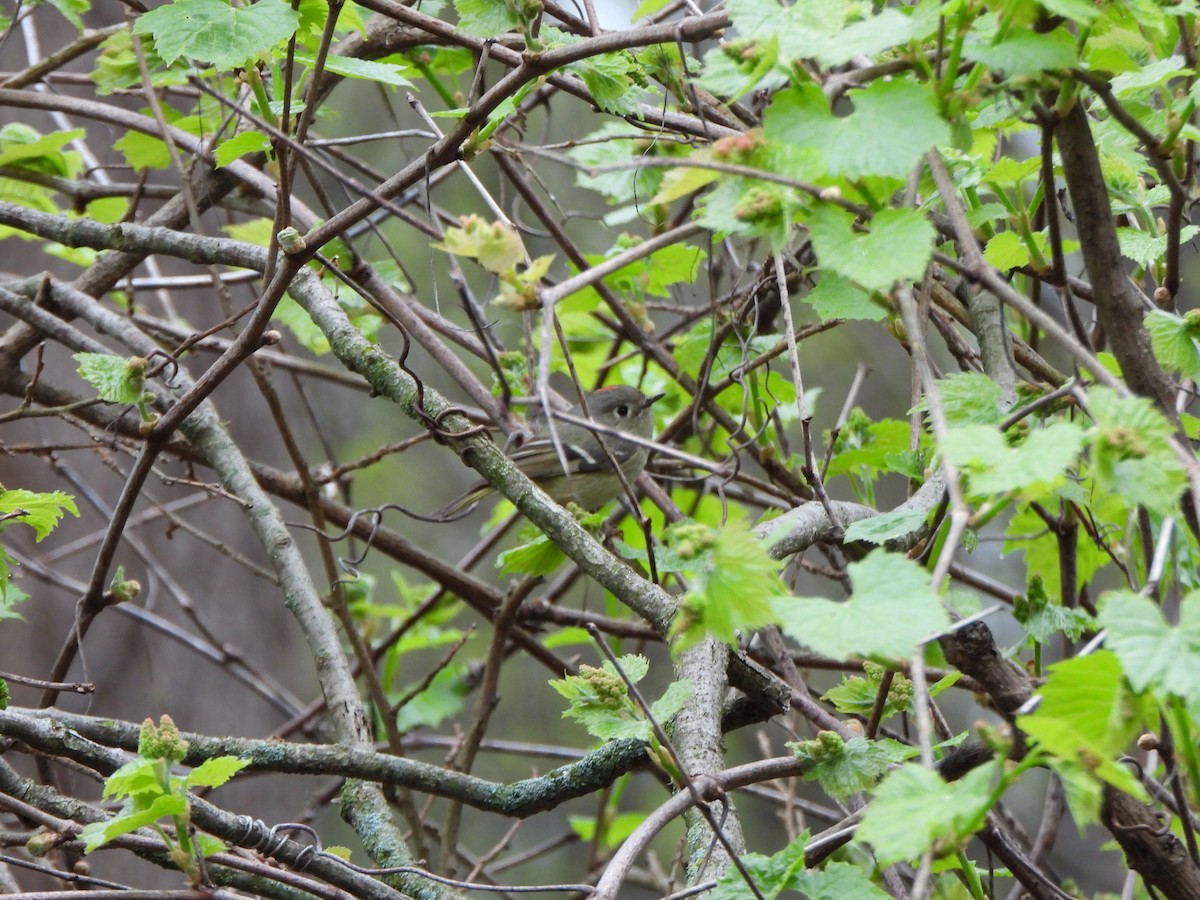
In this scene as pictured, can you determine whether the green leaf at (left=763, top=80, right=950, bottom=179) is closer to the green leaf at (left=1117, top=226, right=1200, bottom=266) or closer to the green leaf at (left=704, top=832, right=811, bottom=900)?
the green leaf at (left=704, top=832, right=811, bottom=900)

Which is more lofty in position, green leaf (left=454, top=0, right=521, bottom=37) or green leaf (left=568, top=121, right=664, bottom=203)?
green leaf (left=454, top=0, right=521, bottom=37)

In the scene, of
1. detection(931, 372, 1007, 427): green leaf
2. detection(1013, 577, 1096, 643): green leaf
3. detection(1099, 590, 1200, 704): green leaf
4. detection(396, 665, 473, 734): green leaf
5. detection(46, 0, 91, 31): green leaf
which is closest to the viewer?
detection(1099, 590, 1200, 704): green leaf

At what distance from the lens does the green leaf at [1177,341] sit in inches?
63.6

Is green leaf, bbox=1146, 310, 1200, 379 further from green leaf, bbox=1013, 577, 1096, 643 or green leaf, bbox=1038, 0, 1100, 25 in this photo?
green leaf, bbox=1038, 0, 1100, 25

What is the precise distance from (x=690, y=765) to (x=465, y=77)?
4.48 metres

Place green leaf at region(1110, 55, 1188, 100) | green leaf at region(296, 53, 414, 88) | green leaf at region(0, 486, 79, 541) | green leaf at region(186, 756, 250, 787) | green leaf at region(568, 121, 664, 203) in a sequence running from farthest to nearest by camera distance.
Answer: green leaf at region(568, 121, 664, 203), green leaf at region(0, 486, 79, 541), green leaf at region(296, 53, 414, 88), green leaf at region(1110, 55, 1188, 100), green leaf at region(186, 756, 250, 787)

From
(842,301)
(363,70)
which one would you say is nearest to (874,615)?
(842,301)

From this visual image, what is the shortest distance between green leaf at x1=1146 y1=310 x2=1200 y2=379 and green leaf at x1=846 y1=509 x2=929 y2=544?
17.3 inches

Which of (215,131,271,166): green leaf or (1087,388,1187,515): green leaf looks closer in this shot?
(1087,388,1187,515): green leaf

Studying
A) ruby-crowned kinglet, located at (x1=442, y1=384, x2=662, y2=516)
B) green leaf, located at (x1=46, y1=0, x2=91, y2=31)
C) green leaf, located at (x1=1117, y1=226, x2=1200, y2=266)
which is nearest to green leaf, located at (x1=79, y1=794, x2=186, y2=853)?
green leaf, located at (x1=1117, y1=226, x2=1200, y2=266)

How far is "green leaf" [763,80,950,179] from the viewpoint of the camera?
115 centimetres

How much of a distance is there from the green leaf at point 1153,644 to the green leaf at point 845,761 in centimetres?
62

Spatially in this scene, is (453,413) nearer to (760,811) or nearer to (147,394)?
(147,394)

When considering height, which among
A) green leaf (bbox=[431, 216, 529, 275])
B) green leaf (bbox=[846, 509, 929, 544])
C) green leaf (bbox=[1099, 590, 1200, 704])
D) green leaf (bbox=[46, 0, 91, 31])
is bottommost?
green leaf (bbox=[846, 509, 929, 544])
